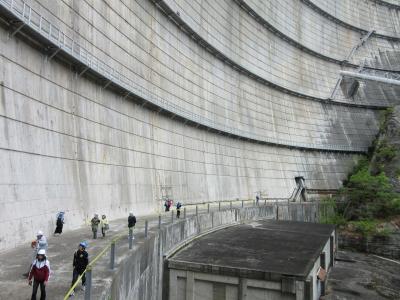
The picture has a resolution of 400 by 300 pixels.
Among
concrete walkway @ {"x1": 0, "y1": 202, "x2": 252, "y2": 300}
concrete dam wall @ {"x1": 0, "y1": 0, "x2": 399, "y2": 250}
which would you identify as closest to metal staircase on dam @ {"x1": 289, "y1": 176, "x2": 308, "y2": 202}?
concrete dam wall @ {"x1": 0, "y1": 0, "x2": 399, "y2": 250}

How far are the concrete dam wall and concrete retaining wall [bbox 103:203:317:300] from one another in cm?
444

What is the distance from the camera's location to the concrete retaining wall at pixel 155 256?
10523 millimetres

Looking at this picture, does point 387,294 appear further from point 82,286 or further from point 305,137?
point 305,137

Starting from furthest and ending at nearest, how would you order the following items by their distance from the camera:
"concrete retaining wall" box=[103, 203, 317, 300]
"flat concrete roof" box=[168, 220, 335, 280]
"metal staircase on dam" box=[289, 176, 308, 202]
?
"metal staircase on dam" box=[289, 176, 308, 202]
"flat concrete roof" box=[168, 220, 335, 280]
"concrete retaining wall" box=[103, 203, 317, 300]

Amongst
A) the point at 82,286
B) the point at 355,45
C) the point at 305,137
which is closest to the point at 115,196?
the point at 82,286

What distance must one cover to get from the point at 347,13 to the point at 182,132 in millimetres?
49340

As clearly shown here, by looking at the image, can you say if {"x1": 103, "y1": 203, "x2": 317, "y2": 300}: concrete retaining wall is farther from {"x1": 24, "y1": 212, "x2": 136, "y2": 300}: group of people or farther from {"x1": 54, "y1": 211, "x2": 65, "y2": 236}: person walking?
{"x1": 54, "y1": 211, "x2": 65, "y2": 236}: person walking

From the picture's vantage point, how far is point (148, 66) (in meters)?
29.5

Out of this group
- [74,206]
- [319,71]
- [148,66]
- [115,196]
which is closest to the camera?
[74,206]

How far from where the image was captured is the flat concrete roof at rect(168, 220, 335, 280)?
15883 millimetres

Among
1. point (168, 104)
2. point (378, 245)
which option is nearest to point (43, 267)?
point (168, 104)

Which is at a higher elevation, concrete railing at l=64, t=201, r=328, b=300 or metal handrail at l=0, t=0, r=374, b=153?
metal handrail at l=0, t=0, r=374, b=153

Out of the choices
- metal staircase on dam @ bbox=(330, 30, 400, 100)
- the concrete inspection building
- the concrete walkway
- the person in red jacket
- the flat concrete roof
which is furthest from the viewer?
metal staircase on dam @ bbox=(330, 30, 400, 100)

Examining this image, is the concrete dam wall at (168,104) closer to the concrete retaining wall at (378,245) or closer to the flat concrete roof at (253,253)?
the flat concrete roof at (253,253)
